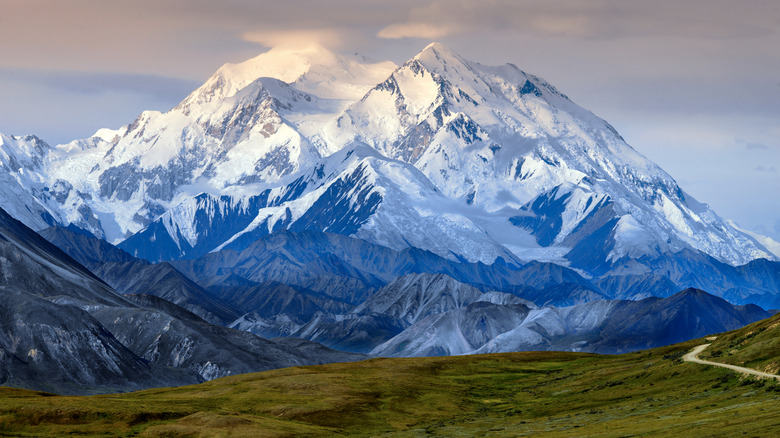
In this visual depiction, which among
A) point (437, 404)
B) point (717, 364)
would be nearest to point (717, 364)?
point (717, 364)

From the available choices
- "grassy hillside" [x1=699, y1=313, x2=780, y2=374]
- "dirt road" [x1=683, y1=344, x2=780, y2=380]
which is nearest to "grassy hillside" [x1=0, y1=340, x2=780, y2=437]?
"dirt road" [x1=683, y1=344, x2=780, y2=380]

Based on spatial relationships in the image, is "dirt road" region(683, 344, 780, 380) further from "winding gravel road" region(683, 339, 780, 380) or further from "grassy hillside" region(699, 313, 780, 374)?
"grassy hillside" region(699, 313, 780, 374)

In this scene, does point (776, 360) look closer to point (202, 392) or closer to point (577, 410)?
point (577, 410)

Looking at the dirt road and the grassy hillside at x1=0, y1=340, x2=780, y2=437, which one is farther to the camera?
the dirt road

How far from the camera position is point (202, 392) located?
134125mm

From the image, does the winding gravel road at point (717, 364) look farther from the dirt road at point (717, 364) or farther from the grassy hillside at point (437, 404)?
the grassy hillside at point (437, 404)

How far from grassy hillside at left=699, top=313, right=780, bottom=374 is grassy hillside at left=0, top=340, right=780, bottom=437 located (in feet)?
9.91

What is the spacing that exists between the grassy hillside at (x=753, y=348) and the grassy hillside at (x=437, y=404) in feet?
9.91

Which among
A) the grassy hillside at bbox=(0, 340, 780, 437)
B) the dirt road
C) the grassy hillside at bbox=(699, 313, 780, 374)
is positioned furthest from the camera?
the grassy hillside at bbox=(699, 313, 780, 374)

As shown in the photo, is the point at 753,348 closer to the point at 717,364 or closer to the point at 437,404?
the point at 717,364

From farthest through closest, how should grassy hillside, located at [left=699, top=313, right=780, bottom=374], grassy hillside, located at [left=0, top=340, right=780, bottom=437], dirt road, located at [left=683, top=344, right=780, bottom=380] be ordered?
grassy hillside, located at [left=699, top=313, right=780, bottom=374] → dirt road, located at [left=683, top=344, right=780, bottom=380] → grassy hillside, located at [left=0, top=340, right=780, bottom=437]

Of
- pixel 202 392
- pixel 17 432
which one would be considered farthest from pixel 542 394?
pixel 17 432

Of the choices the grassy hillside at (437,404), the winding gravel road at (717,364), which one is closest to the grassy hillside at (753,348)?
the winding gravel road at (717,364)

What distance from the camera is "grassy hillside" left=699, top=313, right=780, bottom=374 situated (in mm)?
105500
